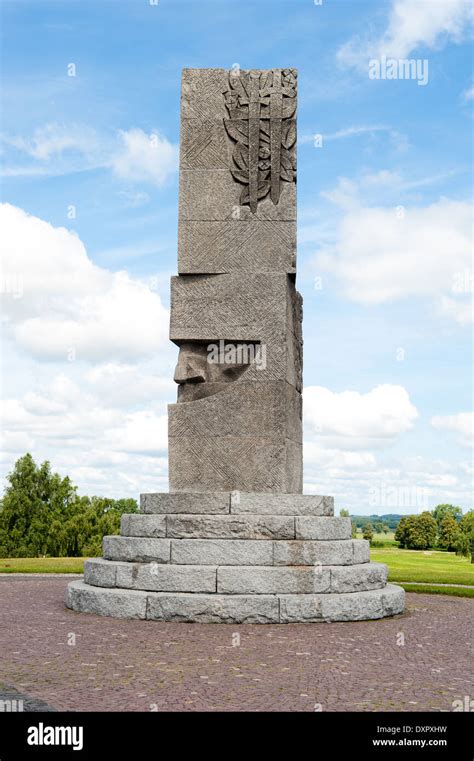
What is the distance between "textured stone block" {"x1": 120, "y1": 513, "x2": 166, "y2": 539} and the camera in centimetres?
1123

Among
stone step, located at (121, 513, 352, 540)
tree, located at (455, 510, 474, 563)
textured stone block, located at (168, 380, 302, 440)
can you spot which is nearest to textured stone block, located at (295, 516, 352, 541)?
stone step, located at (121, 513, 352, 540)

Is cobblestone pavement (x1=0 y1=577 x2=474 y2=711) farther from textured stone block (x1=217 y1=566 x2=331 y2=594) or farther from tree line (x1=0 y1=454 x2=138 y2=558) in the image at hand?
tree line (x1=0 y1=454 x2=138 y2=558)

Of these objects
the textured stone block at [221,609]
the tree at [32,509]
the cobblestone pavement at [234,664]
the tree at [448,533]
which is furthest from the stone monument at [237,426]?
the tree at [448,533]

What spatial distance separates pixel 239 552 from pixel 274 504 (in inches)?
42.8

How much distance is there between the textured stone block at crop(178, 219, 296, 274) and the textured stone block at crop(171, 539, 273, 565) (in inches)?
184

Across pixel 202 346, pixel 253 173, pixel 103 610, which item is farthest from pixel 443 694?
pixel 253 173

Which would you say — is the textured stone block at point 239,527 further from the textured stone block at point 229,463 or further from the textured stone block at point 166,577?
the textured stone block at point 229,463

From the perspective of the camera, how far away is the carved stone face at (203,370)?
41.7 ft

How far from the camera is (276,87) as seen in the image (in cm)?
1330

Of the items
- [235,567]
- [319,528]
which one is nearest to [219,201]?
[319,528]

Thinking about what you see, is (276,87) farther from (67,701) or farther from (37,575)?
(37,575)

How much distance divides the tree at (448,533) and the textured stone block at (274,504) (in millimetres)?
41664

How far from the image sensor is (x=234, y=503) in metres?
11.4
